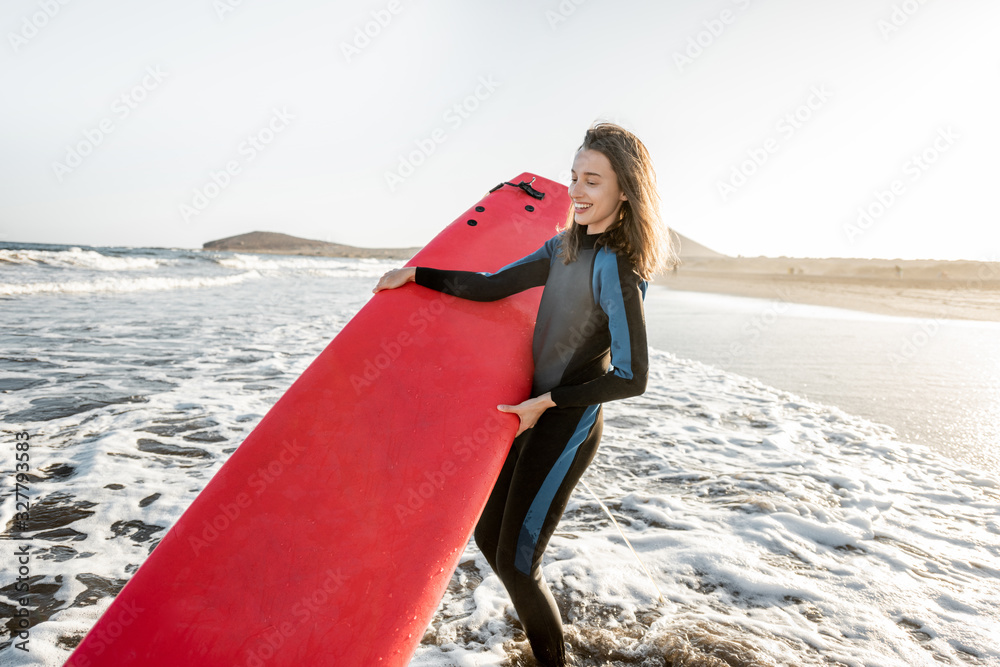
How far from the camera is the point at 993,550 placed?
2537 mm

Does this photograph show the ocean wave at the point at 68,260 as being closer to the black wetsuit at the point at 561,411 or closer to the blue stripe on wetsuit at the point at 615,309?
the black wetsuit at the point at 561,411

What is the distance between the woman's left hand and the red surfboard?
3cm

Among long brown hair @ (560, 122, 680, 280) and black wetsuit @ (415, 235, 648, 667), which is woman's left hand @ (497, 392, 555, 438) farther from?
long brown hair @ (560, 122, 680, 280)

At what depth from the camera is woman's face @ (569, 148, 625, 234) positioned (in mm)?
1646

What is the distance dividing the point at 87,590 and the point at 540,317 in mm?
1994

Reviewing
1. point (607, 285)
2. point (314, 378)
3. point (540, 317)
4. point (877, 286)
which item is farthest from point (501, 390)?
point (877, 286)

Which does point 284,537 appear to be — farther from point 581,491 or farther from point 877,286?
point 877,286

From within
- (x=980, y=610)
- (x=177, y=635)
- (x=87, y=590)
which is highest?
(x=177, y=635)

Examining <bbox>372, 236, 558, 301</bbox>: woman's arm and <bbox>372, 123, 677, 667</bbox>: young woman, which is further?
<bbox>372, 236, 558, 301</bbox>: woman's arm

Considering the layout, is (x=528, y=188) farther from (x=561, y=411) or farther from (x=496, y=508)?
(x=496, y=508)

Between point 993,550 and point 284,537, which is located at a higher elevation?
point 284,537
